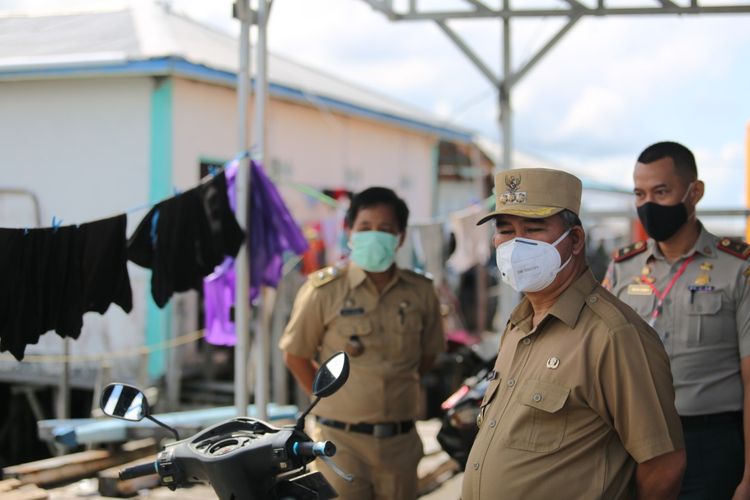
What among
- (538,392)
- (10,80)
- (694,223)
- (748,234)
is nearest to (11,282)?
(10,80)

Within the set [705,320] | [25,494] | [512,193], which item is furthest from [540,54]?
[25,494]

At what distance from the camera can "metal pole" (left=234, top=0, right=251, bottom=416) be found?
15.1 ft

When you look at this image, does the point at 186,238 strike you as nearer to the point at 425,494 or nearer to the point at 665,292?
the point at 665,292

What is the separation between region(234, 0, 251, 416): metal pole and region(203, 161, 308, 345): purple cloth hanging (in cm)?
8

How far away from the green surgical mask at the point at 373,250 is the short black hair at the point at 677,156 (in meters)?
1.25

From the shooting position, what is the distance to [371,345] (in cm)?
384

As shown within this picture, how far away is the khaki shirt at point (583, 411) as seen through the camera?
7.27 ft

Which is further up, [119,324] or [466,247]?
[466,247]

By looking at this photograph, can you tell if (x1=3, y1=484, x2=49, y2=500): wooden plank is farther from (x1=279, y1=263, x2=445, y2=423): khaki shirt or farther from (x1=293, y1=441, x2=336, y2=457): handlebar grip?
(x1=293, y1=441, x2=336, y2=457): handlebar grip

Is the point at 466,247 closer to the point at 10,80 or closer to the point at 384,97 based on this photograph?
the point at 10,80

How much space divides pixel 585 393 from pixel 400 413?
1659 millimetres

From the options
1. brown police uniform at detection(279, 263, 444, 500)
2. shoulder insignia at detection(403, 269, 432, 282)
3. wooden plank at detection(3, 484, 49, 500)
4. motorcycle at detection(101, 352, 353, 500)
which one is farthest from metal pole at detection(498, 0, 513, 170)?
wooden plank at detection(3, 484, 49, 500)

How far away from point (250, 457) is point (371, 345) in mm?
1513

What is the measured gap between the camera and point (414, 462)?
3859 mm
